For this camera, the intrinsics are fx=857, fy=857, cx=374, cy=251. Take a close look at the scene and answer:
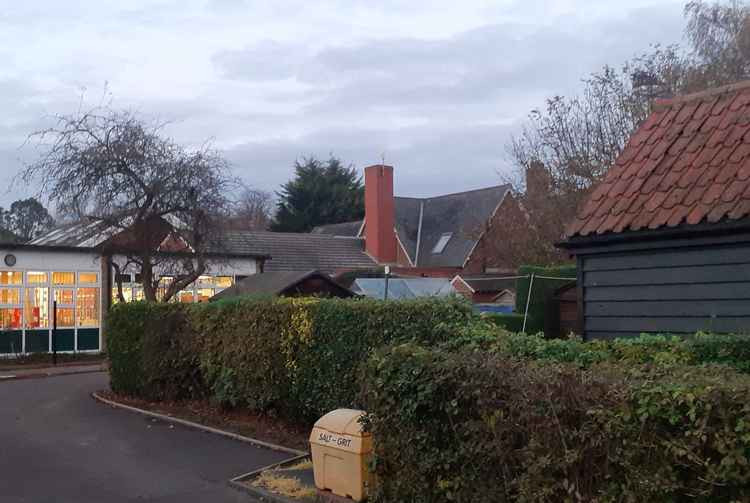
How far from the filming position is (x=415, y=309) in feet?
35.5

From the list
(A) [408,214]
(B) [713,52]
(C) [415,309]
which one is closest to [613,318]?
(C) [415,309]

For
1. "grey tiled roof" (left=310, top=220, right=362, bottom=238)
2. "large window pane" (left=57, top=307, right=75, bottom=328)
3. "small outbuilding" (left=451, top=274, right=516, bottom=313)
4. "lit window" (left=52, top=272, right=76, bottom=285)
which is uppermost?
"grey tiled roof" (left=310, top=220, right=362, bottom=238)

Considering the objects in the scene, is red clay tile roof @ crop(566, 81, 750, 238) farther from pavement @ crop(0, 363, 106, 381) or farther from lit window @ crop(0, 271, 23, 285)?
lit window @ crop(0, 271, 23, 285)

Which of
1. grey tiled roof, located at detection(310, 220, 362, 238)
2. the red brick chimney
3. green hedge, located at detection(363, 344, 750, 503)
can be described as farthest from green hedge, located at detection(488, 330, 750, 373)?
grey tiled roof, located at detection(310, 220, 362, 238)

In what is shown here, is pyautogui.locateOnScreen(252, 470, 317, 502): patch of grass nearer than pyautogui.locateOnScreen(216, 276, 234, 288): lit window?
Yes

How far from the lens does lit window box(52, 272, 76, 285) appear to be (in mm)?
30969

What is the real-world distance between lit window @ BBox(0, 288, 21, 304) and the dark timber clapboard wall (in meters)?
24.2

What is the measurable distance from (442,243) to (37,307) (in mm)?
24170

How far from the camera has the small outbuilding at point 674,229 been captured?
9.42 meters

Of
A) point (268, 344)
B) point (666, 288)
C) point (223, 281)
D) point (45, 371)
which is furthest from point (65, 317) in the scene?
point (666, 288)

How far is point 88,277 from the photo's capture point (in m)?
31.8

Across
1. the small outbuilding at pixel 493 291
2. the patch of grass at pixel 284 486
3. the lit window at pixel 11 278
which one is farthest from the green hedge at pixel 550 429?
the lit window at pixel 11 278

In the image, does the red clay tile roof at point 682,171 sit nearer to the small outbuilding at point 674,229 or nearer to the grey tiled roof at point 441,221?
the small outbuilding at point 674,229

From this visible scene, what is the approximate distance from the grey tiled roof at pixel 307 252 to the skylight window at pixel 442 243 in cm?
507
